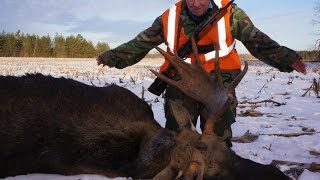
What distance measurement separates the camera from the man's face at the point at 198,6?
4945mm

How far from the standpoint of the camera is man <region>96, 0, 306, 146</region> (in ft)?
16.0

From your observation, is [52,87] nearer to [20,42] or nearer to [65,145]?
[65,145]

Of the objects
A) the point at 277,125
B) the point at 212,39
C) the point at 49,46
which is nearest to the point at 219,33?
the point at 212,39

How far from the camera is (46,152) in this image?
12.1 feet

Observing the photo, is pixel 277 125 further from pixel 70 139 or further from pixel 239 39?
pixel 70 139

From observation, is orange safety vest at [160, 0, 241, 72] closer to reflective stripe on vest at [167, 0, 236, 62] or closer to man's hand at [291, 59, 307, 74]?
reflective stripe on vest at [167, 0, 236, 62]

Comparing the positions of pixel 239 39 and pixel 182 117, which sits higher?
pixel 239 39

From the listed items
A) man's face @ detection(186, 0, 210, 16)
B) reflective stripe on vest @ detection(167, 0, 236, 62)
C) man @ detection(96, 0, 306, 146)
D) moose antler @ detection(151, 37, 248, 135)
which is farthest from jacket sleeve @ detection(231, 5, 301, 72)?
moose antler @ detection(151, 37, 248, 135)

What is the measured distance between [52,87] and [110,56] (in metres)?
1.17

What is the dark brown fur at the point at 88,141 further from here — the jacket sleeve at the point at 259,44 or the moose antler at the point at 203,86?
the jacket sleeve at the point at 259,44

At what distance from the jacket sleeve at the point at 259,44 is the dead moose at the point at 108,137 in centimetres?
104

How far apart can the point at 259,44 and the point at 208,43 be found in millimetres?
522

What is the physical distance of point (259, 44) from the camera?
494 centimetres

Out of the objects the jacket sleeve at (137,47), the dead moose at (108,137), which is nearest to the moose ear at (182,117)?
the dead moose at (108,137)
